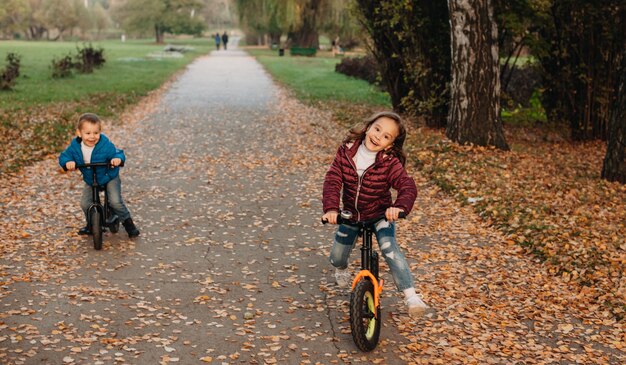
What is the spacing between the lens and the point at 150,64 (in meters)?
40.7

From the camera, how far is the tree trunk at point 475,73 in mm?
12359

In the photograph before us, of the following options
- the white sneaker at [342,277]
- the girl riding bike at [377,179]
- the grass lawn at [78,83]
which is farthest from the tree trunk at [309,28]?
the girl riding bike at [377,179]

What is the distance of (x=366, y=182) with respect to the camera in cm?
498

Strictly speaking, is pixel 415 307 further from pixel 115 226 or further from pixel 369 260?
pixel 115 226

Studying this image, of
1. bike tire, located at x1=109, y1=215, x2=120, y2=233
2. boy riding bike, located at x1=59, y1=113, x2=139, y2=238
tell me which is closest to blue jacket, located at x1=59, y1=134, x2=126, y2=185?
boy riding bike, located at x1=59, y1=113, x2=139, y2=238

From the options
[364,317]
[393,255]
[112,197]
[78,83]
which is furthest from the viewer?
[78,83]

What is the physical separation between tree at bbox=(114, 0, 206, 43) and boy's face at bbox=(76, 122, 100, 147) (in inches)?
3172

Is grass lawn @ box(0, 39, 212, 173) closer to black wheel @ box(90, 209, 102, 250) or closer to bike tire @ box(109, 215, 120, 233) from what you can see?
bike tire @ box(109, 215, 120, 233)

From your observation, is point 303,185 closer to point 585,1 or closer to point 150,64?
point 585,1

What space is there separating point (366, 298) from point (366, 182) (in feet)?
2.78

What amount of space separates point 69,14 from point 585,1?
304 ft

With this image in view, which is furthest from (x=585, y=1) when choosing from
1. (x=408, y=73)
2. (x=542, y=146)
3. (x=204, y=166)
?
(x=204, y=166)

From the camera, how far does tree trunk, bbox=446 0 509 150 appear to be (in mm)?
12359

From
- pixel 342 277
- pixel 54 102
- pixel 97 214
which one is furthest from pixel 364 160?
pixel 54 102
